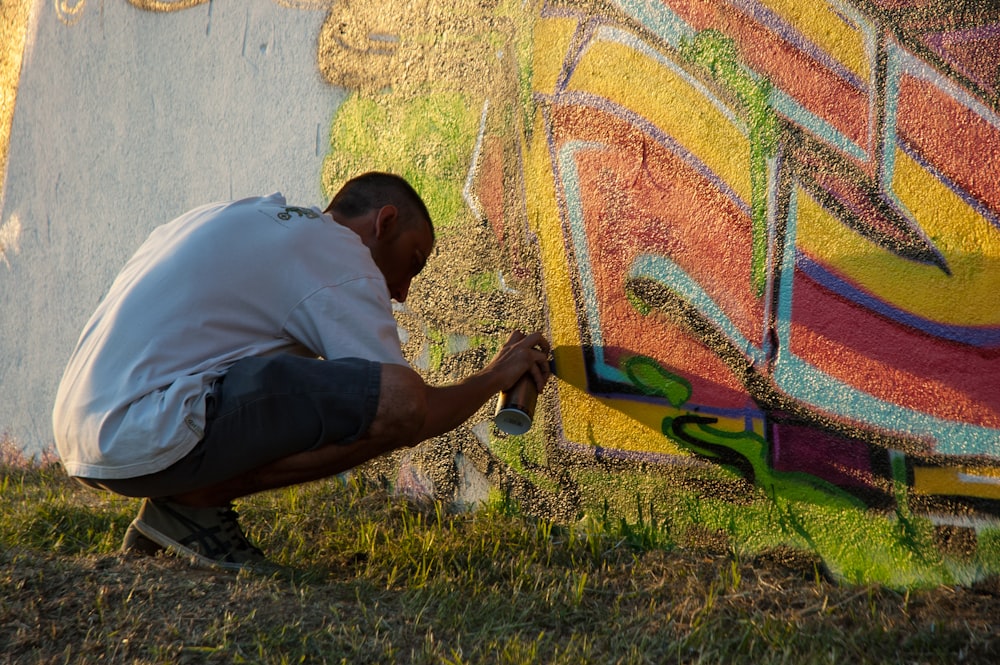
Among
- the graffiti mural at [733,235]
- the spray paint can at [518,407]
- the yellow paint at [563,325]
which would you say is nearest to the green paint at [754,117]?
the graffiti mural at [733,235]

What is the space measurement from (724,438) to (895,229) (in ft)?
2.28

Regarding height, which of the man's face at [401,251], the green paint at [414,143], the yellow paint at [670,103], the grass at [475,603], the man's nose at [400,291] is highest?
the yellow paint at [670,103]

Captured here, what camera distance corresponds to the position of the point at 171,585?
7.69 feet

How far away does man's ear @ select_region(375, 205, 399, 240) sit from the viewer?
107 inches

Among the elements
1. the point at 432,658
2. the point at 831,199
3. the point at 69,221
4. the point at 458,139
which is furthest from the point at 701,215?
the point at 69,221

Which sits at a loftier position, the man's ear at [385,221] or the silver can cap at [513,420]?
the man's ear at [385,221]

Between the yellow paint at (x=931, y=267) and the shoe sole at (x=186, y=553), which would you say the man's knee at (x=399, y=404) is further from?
the yellow paint at (x=931, y=267)

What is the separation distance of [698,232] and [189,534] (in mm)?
1575

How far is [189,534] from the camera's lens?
8.60 ft

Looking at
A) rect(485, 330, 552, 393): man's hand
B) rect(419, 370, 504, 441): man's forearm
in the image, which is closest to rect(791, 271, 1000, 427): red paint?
rect(485, 330, 552, 393): man's hand

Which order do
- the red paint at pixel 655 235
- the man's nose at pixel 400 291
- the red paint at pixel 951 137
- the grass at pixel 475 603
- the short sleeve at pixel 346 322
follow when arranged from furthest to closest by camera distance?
the man's nose at pixel 400 291 < the red paint at pixel 655 235 < the short sleeve at pixel 346 322 < the red paint at pixel 951 137 < the grass at pixel 475 603

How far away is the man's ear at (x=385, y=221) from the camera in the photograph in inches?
107

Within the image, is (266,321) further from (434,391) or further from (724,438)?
(724,438)

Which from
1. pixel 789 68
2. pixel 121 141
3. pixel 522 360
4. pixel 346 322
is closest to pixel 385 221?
pixel 346 322
